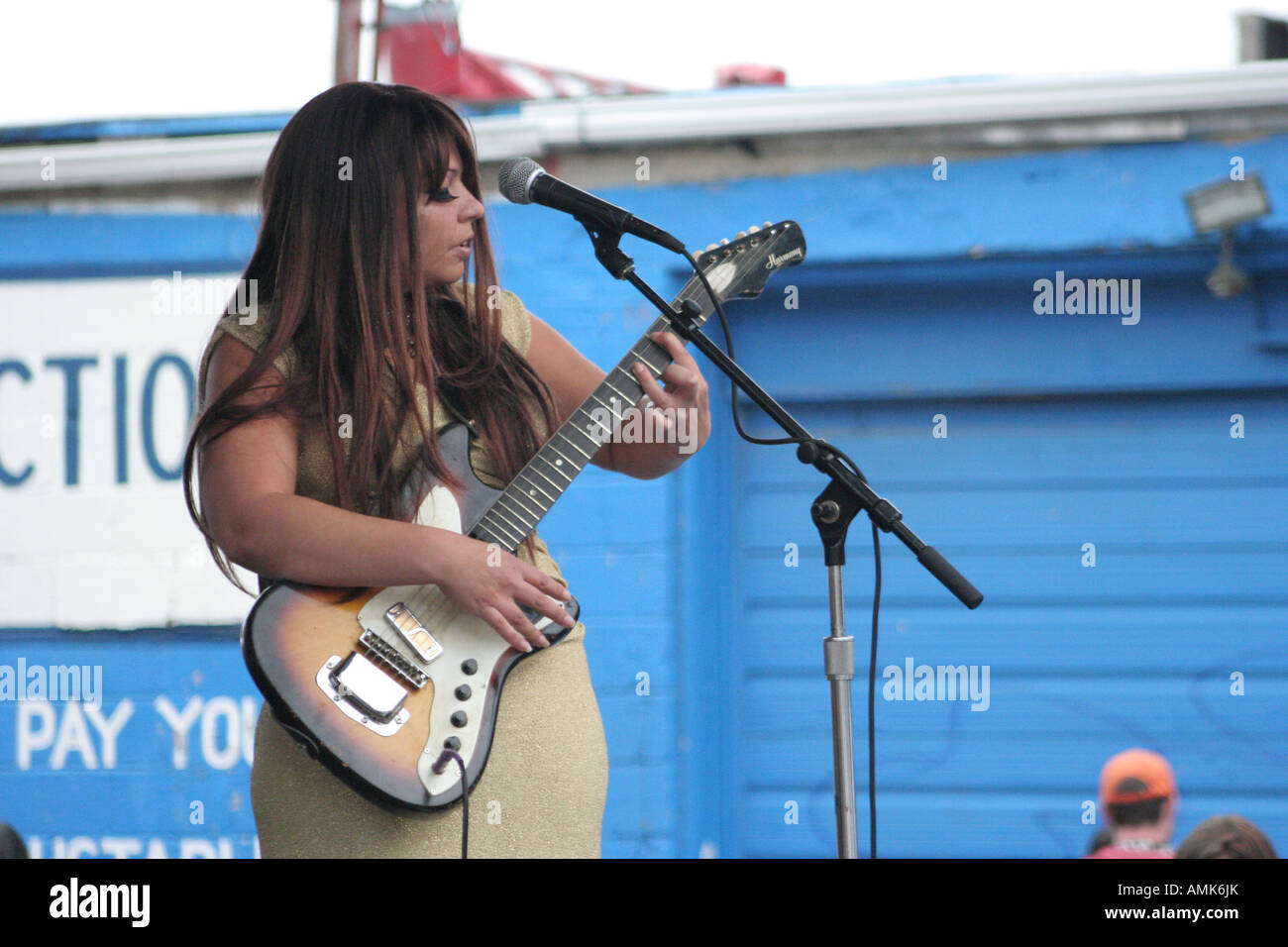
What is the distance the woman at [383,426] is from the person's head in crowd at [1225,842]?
5.92ft

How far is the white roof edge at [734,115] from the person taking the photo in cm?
374

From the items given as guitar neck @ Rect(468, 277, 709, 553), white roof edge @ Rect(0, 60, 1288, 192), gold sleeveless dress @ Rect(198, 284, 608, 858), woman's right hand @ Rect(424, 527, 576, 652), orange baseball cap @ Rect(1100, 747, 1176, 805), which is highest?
white roof edge @ Rect(0, 60, 1288, 192)

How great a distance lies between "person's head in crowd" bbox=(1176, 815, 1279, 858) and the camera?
306 cm

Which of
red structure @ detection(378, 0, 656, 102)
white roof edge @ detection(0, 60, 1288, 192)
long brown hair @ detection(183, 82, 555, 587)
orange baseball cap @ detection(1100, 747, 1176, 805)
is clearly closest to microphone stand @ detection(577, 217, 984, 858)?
long brown hair @ detection(183, 82, 555, 587)

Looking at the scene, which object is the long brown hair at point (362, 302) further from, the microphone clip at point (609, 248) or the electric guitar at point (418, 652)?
the microphone clip at point (609, 248)

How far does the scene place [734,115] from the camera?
3967mm

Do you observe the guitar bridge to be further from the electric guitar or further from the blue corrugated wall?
the blue corrugated wall

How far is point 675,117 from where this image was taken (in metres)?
3.99

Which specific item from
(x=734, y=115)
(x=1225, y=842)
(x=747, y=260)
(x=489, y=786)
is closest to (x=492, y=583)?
(x=489, y=786)

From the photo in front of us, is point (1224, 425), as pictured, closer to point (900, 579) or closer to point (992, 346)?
point (992, 346)

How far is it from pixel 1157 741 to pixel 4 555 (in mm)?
3630

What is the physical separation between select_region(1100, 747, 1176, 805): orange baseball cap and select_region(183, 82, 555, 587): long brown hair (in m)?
2.66

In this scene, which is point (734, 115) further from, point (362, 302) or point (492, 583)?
point (492, 583)
